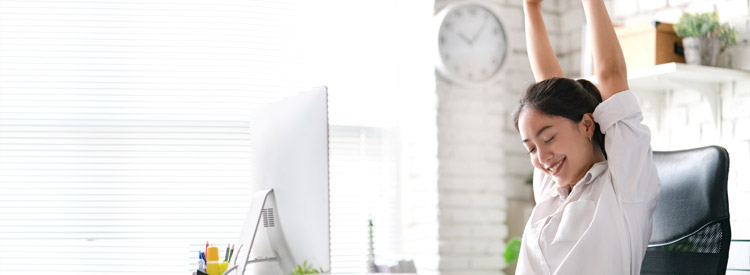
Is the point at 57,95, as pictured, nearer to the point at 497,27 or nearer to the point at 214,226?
the point at 214,226

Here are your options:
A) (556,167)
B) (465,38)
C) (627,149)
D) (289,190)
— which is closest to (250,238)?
(289,190)

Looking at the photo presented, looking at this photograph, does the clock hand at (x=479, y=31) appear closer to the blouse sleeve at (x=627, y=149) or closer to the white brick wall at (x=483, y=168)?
the white brick wall at (x=483, y=168)

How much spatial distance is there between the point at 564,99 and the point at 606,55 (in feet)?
0.40

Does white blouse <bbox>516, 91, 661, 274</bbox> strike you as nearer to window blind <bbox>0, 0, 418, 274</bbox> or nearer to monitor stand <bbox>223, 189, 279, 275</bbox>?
monitor stand <bbox>223, 189, 279, 275</bbox>

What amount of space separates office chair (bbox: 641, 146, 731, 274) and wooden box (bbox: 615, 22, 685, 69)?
3.58 feet

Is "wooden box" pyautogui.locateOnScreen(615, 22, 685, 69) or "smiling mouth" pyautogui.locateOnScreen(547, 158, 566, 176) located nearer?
"smiling mouth" pyautogui.locateOnScreen(547, 158, 566, 176)

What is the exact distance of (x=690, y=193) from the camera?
5.42 ft

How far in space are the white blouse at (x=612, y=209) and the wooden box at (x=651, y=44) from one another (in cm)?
128

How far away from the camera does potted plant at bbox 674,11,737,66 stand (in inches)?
108

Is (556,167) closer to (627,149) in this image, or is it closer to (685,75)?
(627,149)

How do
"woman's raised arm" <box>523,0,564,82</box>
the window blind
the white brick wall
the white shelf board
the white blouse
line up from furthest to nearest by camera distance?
the white brick wall → the window blind → the white shelf board → "woman's raised arm" <box>523,0,564,82</box> → the white blouse

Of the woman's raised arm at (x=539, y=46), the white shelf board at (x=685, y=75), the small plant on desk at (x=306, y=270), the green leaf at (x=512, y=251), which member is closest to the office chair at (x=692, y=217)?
the woman's raised arm at (x=539, y=46)

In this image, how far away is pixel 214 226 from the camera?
321cm

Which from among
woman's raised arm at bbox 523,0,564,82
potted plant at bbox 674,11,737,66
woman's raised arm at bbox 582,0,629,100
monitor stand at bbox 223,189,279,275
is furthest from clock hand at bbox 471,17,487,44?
woman's raised arm at bbox 582,0,629,100
